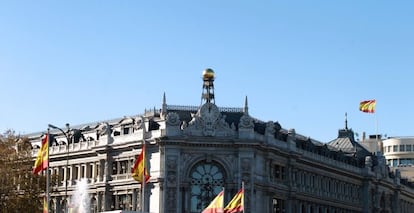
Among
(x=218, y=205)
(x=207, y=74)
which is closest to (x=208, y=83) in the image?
(x=207, y=74)

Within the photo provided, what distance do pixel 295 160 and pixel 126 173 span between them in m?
21.7

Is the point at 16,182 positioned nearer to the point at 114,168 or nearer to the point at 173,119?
the point at 114,168

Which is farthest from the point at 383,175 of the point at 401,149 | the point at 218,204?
the point at 218,204

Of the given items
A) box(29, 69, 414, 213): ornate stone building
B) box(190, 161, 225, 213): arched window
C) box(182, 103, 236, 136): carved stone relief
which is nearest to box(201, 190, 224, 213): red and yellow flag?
box(29, 69, 414, 213): ornate stone building

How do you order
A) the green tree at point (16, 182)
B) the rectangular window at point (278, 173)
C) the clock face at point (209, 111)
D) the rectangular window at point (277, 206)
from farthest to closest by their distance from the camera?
the rectangular window at point (278, 173) → the rectangular window at point (277, 206) → the clock face at point (209, 111) → the green tree at point (16, 182)

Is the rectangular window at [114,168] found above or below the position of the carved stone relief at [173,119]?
below

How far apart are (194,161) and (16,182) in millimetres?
19474

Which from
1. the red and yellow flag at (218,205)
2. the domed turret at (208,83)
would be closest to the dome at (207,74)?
the domed turret at (208,83)

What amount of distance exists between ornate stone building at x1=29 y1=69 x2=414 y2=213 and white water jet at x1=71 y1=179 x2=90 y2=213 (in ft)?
1.66

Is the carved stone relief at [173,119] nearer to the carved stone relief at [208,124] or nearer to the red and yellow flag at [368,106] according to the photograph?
the carved stone relief at [208,124]

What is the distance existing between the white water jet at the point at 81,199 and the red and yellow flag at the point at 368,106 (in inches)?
2280

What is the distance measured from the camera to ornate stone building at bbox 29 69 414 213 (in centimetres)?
10125

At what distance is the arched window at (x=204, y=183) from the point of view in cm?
10150

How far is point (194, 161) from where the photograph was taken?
102 meters
